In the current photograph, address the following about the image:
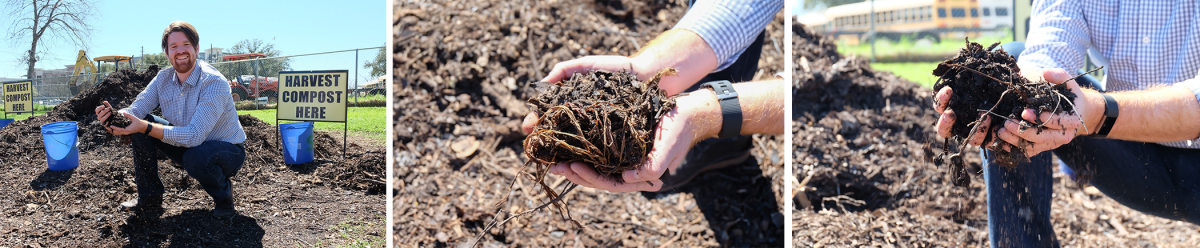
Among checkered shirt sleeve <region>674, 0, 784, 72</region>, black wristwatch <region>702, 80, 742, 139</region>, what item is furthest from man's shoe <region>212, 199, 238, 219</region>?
black wristwatch <region>702, 80, 742, 139</region>

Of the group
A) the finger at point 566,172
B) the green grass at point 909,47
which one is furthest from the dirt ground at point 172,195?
the green grass at point 909,47

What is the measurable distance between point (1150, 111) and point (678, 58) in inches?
60.7

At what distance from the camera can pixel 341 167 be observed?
3475mm

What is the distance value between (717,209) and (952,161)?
1079 mm

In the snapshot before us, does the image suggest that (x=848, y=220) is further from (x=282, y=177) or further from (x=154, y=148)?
(x=154, y=148)

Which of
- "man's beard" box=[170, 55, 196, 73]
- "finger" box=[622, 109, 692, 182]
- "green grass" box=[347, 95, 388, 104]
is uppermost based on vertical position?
"man's beard" box=[170, 55, 196, 73]

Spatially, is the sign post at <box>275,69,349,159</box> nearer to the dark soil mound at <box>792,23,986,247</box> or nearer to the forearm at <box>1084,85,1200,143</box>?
the dark soil mound at <box>792,23,986,247</box>

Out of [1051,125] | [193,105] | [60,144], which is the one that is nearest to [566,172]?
[1051,125]

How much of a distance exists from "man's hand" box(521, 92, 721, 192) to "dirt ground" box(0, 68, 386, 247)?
5.77 ft

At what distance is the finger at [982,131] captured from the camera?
5.57 ft

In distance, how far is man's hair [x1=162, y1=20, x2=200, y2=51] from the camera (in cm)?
262

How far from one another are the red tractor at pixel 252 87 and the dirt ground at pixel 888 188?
10.1ft

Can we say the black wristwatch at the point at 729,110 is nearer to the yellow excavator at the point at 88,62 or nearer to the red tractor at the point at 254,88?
the red tractor at the point at 254,88

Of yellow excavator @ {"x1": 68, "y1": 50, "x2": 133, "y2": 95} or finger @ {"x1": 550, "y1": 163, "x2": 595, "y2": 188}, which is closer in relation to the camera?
finger @ {"x1": 550, "y1": 163, "x2": 595, "y2": 188}
